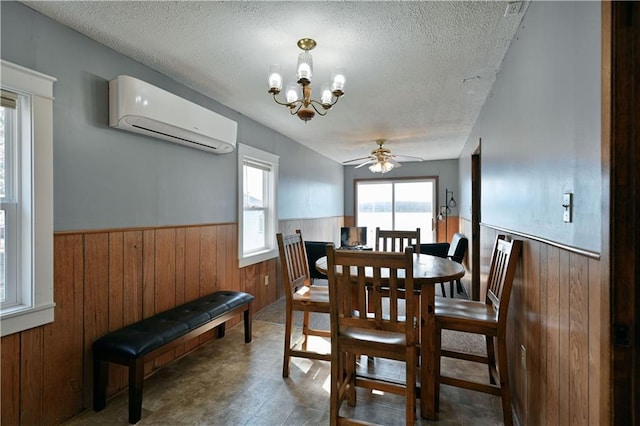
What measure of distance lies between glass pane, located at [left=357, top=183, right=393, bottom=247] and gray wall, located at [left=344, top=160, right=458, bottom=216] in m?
0.23

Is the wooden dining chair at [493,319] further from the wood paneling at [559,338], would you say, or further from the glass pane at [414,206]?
the glass pane at [414,206]

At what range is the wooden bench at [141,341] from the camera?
1831 mm

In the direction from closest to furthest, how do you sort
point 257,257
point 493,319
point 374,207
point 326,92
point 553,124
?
1. point 553,124
2. point 493,319
3. point 326,92
4. point 257,257
5. point 374,207

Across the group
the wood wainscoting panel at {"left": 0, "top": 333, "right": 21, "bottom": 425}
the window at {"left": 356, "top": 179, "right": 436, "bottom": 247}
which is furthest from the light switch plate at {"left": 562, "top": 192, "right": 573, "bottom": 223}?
the window at {"left": 356, "top": 179, "right": 436, "bottom": 247}

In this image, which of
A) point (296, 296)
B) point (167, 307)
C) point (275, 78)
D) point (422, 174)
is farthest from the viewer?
point (422, 174)

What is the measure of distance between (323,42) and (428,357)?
2145mm

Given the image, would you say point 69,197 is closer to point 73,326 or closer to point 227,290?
point 73,326

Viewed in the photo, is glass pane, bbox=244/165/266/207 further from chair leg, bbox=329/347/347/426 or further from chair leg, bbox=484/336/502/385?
chair leg, bbox=484/336/502/385

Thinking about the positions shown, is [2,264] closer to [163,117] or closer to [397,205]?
[163,117]


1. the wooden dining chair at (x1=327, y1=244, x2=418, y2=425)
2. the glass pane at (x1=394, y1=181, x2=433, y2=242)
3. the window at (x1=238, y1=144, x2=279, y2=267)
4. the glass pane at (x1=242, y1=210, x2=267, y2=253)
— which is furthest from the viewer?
the glass pane at (x1=394, y1=181, x2=433, y2=242)

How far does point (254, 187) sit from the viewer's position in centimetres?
399

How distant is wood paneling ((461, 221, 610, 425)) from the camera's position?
97cm

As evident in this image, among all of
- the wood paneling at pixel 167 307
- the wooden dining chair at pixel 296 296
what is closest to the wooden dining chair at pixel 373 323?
the wooden dining chair at pixel 296 296

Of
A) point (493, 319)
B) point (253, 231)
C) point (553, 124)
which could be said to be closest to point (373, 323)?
point (493, 319)
